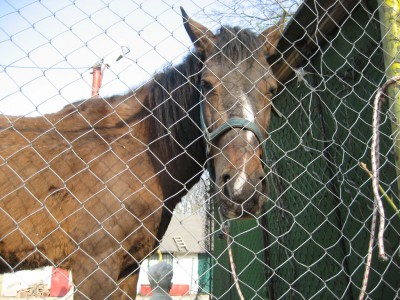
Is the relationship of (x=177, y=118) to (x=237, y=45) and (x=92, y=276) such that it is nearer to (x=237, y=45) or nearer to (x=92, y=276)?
(x=237, y=45)

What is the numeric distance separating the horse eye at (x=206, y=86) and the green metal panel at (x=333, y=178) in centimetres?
55

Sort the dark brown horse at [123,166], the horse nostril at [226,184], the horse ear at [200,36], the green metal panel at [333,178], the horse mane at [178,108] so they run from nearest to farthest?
1. the horse nostril at [226,184]
2. the dark brown horse at [123,166]
3. the green metal panel at [333,178]
4. the horse ear at [200,36]
5. the horse mane at [178,108]

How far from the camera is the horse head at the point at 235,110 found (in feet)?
6.74

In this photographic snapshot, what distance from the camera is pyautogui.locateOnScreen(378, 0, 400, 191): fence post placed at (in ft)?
6.67

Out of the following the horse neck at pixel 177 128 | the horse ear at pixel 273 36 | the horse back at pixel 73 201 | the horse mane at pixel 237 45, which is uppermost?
the horse ear at pixel 273 36

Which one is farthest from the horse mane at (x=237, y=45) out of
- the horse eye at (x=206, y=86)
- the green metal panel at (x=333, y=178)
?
Result: the green metal panel at (x=333, y=178)

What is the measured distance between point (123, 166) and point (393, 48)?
78.9 inches

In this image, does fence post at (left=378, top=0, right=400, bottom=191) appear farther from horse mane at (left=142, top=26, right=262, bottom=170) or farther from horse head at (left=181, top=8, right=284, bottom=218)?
horse mane at (left=142, top=26, right=262, bottom=170)

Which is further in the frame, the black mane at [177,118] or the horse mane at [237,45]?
the black mane at [177,118]

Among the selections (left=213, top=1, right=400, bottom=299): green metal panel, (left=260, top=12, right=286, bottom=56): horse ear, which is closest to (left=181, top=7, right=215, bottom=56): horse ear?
(left=260, top=12, right=286, bottom=56): horse ear

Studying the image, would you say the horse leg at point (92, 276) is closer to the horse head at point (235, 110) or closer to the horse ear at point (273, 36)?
the horse head at point (235, 110)

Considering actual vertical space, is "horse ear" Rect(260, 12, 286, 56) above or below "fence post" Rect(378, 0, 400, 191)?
above

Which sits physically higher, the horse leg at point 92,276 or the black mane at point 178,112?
the black mane at point 178,112

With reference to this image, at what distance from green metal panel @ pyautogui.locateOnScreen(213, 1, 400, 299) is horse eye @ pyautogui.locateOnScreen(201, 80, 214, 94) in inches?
21.5
